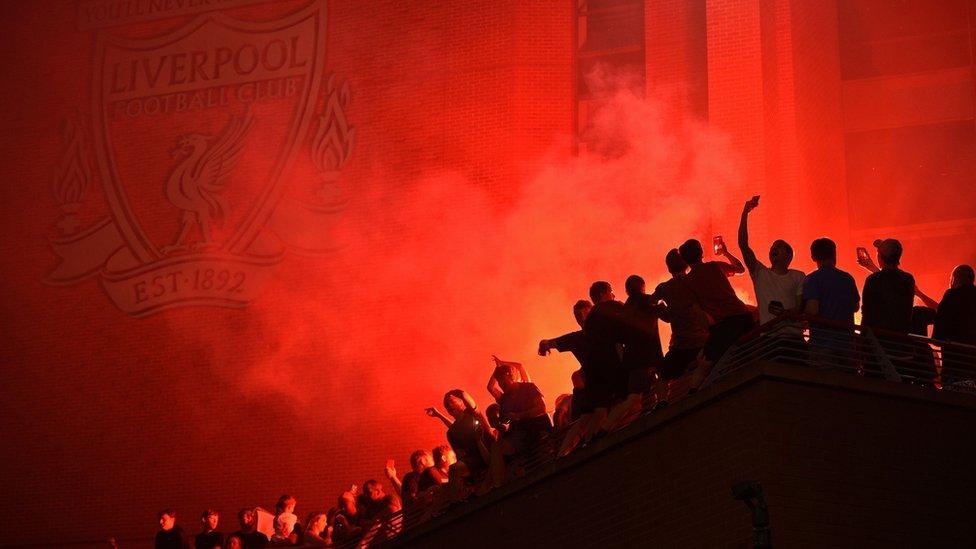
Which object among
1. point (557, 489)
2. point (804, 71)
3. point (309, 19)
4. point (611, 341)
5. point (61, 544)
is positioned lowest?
point (61, 544)

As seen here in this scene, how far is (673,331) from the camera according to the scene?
34.0 feet

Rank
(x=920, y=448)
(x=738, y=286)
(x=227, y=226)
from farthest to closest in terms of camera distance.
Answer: (x=227, y=226) < (x=738, y=286) < (x=920, y=448)

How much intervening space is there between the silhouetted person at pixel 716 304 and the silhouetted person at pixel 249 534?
239 inches

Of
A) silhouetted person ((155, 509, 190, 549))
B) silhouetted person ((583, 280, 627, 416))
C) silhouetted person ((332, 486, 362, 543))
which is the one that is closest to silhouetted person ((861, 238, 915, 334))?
silhouetted person ((583, 280, 627, 416))

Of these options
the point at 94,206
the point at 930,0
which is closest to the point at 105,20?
the point at 94,206

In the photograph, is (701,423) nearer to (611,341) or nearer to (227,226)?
(611,341)

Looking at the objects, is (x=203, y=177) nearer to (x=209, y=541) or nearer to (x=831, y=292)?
(x=209, y=541)

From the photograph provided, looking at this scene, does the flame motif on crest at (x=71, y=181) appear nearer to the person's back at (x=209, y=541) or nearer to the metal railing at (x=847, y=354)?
the person's back at (x=209, y=541)

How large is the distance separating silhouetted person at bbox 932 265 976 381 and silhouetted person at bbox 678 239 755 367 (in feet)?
4.52

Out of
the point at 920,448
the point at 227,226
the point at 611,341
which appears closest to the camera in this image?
the point at 920,448

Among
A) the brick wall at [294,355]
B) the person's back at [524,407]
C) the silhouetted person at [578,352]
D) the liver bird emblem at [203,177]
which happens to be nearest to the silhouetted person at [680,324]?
the silhouetted person at [578,352]

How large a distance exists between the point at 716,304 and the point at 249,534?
247 inches

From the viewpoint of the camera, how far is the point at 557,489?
10.9 m

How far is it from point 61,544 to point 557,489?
9113 millimetres
